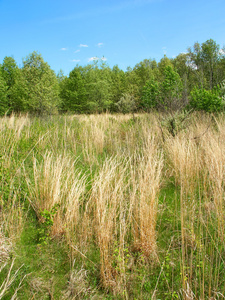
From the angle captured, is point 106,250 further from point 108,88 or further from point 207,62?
point 207,62

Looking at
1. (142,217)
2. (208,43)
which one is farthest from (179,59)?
(142,217)

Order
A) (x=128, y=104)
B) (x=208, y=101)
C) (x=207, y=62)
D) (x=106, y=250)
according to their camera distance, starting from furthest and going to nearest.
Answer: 1. (x=207, y=62)
2. (x=128, y=104)
3. (x=208, y=101)
4. (x=106, y=250)

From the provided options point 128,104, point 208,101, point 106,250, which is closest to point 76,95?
point 128,104

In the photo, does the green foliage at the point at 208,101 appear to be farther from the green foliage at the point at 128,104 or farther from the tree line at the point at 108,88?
the green foliage at the point at 128,104

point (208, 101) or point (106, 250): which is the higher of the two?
point (208, 101)

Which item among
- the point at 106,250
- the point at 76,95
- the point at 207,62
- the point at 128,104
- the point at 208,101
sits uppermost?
the point at 207,62

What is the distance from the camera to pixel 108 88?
1225 inches

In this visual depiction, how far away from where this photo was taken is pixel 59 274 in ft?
6.81

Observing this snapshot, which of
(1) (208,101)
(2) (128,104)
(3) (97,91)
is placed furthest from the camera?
(3) (97,91)

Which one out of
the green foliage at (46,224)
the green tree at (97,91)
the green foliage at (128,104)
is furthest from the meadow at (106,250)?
the green tree at (97,91)

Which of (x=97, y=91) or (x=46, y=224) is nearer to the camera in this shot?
(x=46, y=224)

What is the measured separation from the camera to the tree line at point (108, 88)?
30.8ft

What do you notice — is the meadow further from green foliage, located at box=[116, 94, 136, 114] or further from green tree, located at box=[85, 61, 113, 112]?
green tree, located at box=[85, 61, 113, 112]

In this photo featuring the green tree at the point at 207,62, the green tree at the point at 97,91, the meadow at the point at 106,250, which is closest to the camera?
the meadow at the point at 106,250
